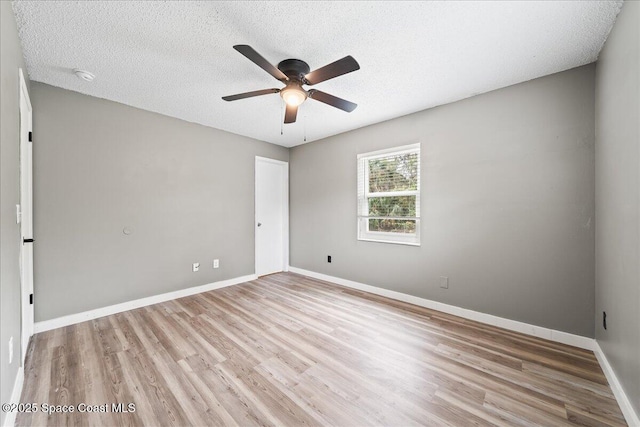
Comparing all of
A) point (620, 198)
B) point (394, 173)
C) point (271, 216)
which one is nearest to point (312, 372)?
point (620, 198)

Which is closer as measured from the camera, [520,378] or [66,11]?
[66,11]

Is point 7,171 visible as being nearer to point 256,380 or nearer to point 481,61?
point 256,380

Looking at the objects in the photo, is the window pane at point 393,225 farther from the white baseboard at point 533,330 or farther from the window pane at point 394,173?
the white baseboard at point 533,330

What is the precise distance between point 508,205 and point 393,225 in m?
1.33

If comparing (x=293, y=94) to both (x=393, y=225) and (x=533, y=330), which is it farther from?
(x=533, y=330)

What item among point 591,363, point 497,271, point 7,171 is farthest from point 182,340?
point 591,363

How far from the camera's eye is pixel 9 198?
4.91ft

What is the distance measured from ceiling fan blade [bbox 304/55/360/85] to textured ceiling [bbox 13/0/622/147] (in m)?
0.26

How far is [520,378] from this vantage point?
181 cm

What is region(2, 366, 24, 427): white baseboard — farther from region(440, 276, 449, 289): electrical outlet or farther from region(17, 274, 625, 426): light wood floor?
region(440, 276, 449, 289): electrical outlet

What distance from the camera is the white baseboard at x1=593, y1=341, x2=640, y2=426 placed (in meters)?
1.39

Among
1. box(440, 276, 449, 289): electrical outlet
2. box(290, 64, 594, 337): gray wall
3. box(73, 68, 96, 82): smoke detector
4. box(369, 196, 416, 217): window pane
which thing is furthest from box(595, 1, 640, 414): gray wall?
box(73, 68, 96, 82): smoke detector

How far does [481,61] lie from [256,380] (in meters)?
3.11

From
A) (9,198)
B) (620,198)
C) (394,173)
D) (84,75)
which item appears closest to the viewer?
(9,198)
